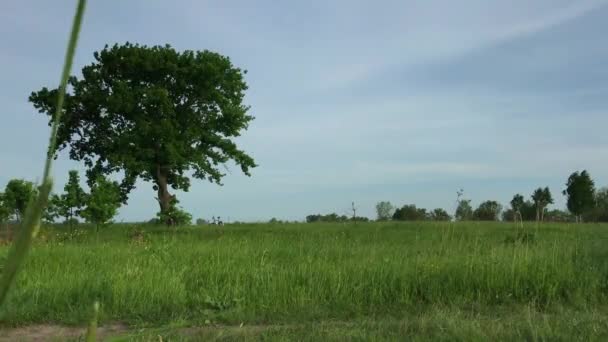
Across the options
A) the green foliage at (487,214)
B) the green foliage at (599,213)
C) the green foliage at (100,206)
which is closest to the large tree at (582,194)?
the green foliage at (599,213)

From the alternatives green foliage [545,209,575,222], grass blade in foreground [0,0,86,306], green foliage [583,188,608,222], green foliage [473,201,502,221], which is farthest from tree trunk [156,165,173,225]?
green foliage [583,188,608,222]

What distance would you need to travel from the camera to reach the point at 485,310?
18.3 feet

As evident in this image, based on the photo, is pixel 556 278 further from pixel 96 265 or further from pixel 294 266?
pixel 96 265

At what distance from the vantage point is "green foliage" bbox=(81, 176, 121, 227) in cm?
1887

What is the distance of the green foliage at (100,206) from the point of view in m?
18.9

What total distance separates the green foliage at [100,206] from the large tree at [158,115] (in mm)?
6027

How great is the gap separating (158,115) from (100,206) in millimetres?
9196

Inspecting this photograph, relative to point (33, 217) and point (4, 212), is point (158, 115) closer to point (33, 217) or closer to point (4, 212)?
point (4, 212)

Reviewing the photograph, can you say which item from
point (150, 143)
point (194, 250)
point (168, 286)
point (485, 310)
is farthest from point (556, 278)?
point (150, 143)

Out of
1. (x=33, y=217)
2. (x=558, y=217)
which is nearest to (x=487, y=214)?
(x=558, y=217)

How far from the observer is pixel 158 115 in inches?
1080

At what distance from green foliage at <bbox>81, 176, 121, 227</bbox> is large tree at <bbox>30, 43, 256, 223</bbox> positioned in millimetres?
6027

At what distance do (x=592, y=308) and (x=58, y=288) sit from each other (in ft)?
17.5

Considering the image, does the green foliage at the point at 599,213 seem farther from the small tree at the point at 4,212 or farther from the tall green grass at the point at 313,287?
the tall green grass at the point at 313,287
